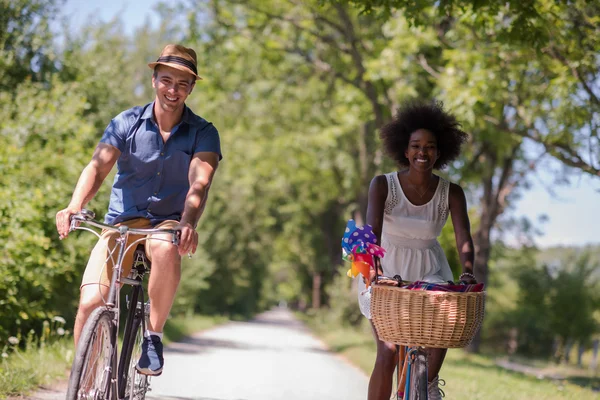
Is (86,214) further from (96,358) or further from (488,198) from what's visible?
(488,198)

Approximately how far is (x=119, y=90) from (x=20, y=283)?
10860 mm

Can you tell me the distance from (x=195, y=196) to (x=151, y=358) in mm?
1016

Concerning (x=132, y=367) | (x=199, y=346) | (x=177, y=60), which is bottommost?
(x=199, y=346)

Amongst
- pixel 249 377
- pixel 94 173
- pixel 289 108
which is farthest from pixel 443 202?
pixel 289 108

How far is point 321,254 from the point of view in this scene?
149 feet

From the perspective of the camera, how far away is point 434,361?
16.4 ft

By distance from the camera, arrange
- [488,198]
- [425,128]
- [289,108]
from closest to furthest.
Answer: [425,128] → [488,198] → [289,108]

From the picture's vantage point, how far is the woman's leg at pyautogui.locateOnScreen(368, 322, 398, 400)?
16.3 feet

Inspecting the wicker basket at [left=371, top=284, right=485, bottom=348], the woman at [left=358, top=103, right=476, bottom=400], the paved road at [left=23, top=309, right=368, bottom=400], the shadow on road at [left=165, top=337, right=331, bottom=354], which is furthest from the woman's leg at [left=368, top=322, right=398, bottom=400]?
the shadow on road at [left=165, top=337, right=331, bottom=354]

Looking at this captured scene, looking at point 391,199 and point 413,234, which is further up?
point 391,199

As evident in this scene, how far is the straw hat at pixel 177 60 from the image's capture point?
5019mm

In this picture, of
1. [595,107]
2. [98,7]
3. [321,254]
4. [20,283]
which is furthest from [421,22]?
[321,254]

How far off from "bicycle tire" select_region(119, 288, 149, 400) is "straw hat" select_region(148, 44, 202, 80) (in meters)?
1.46

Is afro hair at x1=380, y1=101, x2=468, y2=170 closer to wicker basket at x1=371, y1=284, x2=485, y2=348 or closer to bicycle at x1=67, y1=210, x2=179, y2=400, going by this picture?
wicker basket at x1=371, y1=284, x2=485, y2=348
